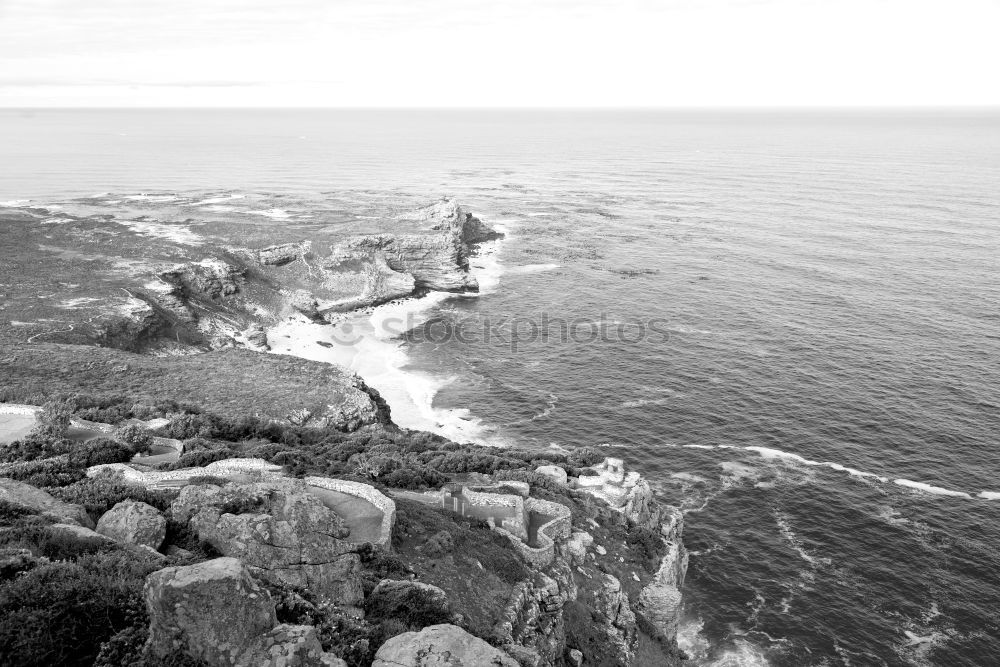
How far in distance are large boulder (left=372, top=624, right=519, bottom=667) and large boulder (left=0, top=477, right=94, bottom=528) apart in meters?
12.9

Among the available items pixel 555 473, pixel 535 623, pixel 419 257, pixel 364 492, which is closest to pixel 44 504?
pixel 364 492

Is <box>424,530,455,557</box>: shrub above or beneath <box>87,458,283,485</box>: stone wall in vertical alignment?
beneath

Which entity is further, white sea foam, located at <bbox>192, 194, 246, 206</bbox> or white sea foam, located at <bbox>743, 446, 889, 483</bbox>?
white sea foam, located at <bbox>192, 194, 246, 206</bbox>

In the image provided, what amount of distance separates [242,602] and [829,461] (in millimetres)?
53086

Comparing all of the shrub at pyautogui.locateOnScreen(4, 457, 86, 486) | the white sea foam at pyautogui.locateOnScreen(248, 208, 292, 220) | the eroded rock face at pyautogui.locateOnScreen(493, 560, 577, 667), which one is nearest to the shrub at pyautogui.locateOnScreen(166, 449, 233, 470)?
the shrub at pyautogui.locateOnScreen(4, 457, 86, 486)

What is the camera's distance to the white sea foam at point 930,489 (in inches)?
1976

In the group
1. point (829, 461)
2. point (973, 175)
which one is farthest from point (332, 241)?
point (973, 175)

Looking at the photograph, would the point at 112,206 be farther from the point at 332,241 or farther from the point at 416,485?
the point at 416,485

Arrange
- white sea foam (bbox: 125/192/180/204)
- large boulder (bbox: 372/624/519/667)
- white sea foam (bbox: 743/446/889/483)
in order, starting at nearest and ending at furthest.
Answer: large boulder (bbox: 372/624/519/667), white sea foam (bbox: 743/446/889/483), white sea foam (bbox: 125/192/180/204)

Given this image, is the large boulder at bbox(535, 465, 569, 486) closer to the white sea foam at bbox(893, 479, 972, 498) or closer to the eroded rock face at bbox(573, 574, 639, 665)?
the eroded rock face at bbox(573, 574, 639, 665)

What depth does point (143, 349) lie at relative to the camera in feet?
225

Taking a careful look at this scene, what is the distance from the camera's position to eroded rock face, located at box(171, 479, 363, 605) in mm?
20672

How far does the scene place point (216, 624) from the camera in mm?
15305

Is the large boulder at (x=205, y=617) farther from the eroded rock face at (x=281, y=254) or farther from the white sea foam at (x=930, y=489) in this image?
the eroded rock face at (x=281, y=254)
